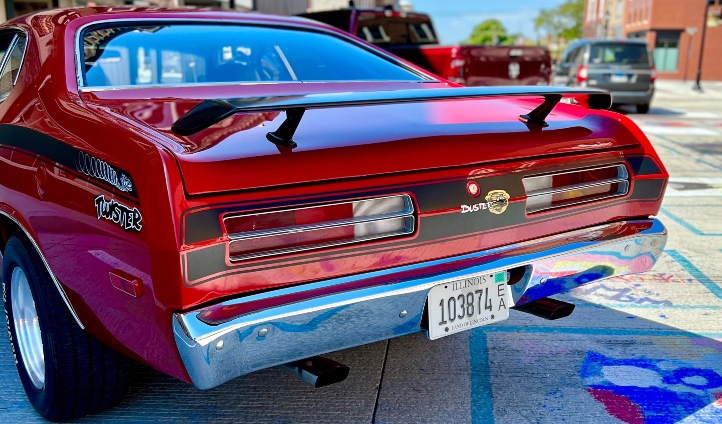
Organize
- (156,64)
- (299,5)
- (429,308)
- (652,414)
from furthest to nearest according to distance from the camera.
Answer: (299,5), (156,64), (652,414), (429,308)

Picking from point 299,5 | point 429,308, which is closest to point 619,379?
point 429,308

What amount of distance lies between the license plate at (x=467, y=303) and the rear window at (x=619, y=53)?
15246mm

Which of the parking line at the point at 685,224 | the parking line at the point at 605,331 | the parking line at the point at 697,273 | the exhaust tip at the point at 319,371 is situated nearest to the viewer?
the exhaust tip at the point at 319,371

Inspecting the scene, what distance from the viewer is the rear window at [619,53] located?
658 inches

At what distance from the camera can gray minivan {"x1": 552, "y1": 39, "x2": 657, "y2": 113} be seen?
1636 cm

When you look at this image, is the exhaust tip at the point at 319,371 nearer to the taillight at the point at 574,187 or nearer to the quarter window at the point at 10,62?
the taillight at the point at 574,187

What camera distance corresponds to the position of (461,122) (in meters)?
2.71

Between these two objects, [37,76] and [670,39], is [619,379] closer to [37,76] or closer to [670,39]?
[37,76]

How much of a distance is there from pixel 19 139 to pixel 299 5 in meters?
29.9

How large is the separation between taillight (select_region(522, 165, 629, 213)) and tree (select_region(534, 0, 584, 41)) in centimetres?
9886

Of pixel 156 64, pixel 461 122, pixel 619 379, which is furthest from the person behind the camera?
pixel 156 64

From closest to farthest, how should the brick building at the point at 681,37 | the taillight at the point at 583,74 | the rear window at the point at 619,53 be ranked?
the taillight at the point at 583,74
the rear window at the point at 619,53
the brick building at the point at 681,37

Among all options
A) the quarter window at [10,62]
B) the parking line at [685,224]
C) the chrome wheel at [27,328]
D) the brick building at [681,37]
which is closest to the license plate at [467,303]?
the chrome wheel at [27,328]

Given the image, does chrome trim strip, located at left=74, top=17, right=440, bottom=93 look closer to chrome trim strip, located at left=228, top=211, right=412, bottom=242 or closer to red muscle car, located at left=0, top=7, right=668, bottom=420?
red muscle car, located at left=0, top=7, right=668, bottom=420
